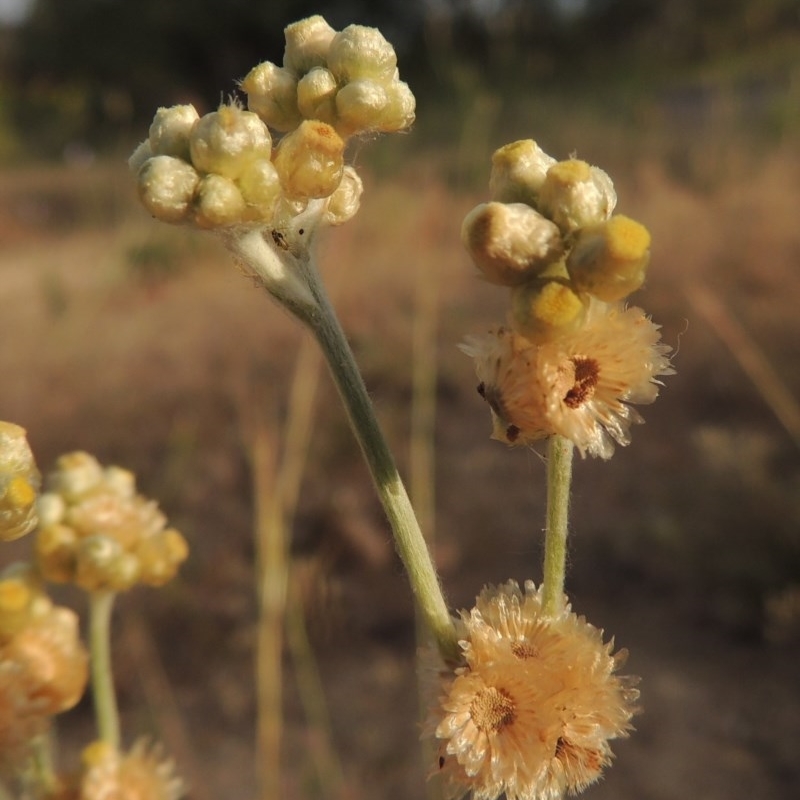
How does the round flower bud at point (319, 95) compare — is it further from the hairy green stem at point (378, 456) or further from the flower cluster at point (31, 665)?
the flower cluster at point (31, 665)

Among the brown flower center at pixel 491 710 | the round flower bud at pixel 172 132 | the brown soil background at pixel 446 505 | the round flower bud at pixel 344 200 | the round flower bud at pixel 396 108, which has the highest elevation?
the brown soil background at pixel 446 505

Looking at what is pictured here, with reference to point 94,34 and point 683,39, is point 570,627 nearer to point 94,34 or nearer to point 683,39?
point 683,39

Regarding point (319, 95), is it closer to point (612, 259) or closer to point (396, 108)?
point (396, 108)

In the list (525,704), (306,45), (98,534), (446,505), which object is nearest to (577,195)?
(306,45)

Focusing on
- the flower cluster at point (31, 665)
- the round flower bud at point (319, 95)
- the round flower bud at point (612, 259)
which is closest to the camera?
the round flower bud at point (612, 259)

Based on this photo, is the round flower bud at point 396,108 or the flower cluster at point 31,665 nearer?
the round flower bud at point 396,108

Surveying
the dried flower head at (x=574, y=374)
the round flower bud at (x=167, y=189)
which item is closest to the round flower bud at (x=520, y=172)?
the dried flower head at (x=574, y=374)

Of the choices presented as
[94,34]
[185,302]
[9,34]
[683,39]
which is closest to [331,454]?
[185,302]

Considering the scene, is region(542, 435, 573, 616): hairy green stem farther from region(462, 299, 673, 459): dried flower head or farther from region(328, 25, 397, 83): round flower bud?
region(328, 25, 397, 83): round flower bud
